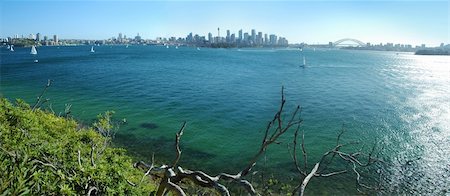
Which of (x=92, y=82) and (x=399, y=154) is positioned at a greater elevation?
(x=92, y=82)

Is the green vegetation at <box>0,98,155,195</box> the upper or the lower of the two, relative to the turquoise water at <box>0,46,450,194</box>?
upper

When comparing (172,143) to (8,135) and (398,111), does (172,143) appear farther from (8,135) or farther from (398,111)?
(398,111)

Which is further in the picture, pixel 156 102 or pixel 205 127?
pixel 156 102

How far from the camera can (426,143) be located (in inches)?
806

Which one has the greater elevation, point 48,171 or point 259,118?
point 48,171

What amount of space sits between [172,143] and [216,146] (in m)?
2.59

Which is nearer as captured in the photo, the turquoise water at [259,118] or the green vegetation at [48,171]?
the green vegetation at [48,171]

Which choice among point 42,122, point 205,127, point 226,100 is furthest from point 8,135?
point 226,100

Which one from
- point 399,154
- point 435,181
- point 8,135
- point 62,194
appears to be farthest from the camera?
point 399,154

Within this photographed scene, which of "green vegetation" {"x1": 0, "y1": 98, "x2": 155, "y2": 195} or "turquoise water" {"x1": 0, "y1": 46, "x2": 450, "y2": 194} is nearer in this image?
"green vegetation" {"x1": 0, "y1": 98, "x2": 155, "y2": 195}

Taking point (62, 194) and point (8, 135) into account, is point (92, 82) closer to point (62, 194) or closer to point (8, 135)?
point (8, 135)

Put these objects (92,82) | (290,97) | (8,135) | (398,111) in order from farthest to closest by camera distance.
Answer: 1. (92,82)
2. (290,97)
3. (398,111)
4. (8,135)

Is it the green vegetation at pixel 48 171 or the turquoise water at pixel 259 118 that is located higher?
the green vegetation at pixel 48 171

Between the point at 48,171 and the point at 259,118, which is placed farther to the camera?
the point at 259,118
